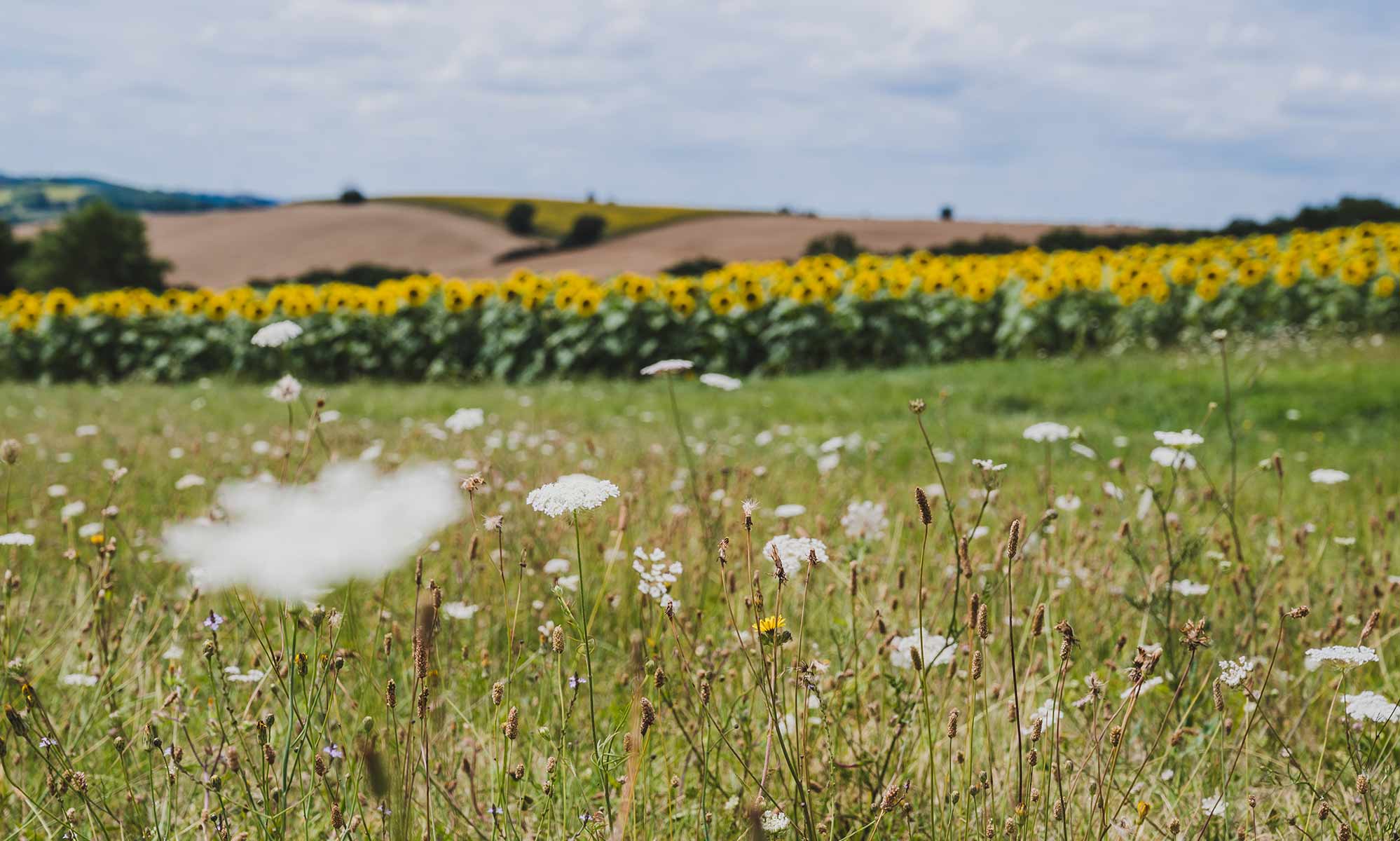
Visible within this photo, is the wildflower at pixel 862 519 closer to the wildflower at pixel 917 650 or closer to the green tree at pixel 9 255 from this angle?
the wildflower at pixel 917 650

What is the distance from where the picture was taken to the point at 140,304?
1425 centimetres

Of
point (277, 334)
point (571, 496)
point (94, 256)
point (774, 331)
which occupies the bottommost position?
point (94, 256)

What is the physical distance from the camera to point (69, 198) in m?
87.8

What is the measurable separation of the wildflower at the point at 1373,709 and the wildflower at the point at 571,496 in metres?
1.06

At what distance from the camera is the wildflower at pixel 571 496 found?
4.20 feet

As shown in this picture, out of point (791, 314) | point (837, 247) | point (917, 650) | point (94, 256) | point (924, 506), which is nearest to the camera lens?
point (924, 506)

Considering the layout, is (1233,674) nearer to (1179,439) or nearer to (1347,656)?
(1347,656)

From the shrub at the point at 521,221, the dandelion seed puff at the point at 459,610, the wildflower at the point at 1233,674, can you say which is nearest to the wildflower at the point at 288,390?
A: the dandelion seed puff at the point at 459,610

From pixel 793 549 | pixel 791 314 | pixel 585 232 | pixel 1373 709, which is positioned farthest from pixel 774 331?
pixel 585 232

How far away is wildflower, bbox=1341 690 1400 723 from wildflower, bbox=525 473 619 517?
106 cm

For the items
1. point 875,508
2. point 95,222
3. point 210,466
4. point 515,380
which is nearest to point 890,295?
point 515,380

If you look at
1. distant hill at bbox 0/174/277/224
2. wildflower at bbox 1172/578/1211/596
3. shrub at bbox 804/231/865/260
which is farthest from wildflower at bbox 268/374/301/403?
distant hill at bbox 0/174/277/224

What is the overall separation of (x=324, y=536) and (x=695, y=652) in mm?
760

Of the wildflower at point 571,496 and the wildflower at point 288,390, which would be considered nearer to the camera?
the wildflower at point 571,496
